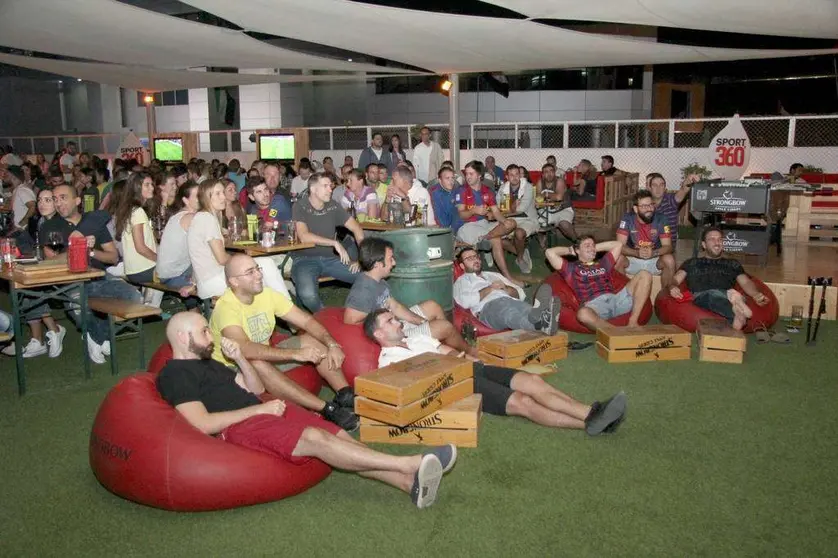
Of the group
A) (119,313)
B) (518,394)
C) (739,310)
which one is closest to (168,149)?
(119,313)

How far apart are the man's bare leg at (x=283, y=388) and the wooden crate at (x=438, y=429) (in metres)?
0.34

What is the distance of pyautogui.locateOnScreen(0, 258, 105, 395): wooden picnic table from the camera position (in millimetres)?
5621

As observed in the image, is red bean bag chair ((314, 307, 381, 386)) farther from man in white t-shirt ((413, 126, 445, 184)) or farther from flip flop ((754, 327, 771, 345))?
man in white t-shirt ((413, 126, 445, 184))

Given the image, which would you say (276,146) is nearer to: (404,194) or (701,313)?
(404,194)

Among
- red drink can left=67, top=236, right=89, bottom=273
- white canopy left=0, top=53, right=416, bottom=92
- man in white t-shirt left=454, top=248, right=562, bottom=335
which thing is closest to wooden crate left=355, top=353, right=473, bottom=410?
man in white t-shirt left=454, top=248, right=562, bottom=335

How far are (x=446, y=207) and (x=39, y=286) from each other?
499cm

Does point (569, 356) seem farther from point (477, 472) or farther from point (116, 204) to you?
point (116, 204)

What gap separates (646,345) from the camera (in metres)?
6.37

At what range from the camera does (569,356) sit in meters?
6.61

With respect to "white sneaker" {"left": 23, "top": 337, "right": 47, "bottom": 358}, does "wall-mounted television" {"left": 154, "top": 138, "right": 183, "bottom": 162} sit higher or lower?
higher

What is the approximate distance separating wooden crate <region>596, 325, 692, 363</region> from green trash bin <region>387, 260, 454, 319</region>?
156 cm

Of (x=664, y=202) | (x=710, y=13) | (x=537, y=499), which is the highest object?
(x=710, y=13)

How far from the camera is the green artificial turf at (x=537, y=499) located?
142 inches

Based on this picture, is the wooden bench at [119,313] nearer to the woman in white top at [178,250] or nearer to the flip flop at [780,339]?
the woman in white top at [178,250]
